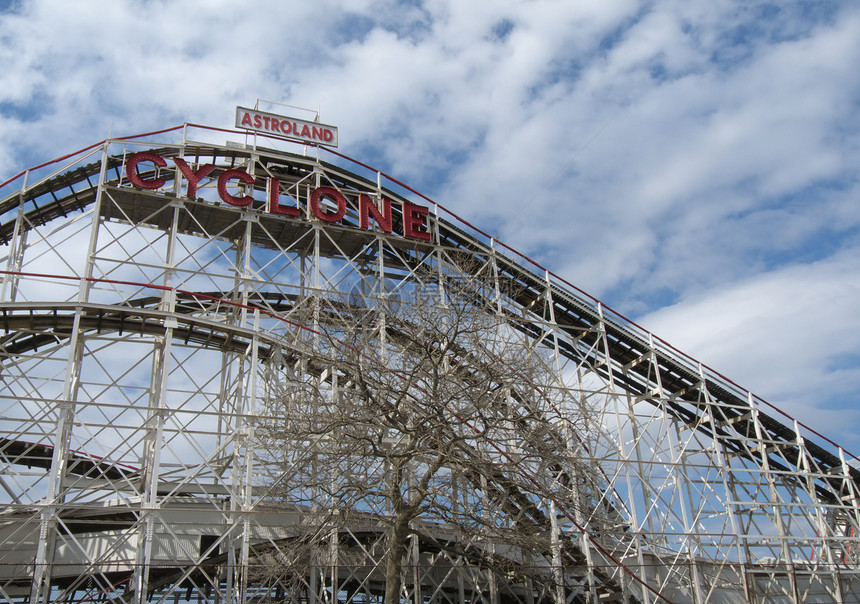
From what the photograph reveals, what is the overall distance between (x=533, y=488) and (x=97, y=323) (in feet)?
43.3

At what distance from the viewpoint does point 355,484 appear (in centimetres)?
1747

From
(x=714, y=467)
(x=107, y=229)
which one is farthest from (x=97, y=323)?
(x=714, y=467)

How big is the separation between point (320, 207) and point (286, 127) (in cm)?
379

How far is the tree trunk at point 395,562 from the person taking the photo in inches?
669

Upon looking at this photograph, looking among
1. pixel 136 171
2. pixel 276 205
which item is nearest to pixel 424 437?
pixel 276 205

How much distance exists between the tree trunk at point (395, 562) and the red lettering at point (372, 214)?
513 inches

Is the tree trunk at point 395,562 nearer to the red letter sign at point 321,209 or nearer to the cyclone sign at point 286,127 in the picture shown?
the red letter sign at point 321,209

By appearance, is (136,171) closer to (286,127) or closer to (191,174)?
(191,174)

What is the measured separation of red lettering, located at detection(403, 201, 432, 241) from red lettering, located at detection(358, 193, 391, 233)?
63 centimetres

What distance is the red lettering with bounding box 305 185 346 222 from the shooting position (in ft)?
90.5

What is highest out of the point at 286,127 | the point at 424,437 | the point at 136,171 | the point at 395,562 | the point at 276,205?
the point at 286,127

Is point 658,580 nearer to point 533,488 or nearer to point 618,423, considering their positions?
point 618,423

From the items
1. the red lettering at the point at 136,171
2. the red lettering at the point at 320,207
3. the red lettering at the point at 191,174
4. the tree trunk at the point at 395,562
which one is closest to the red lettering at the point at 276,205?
the red lettering at the point at 320,207

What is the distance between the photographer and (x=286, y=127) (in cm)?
2959
